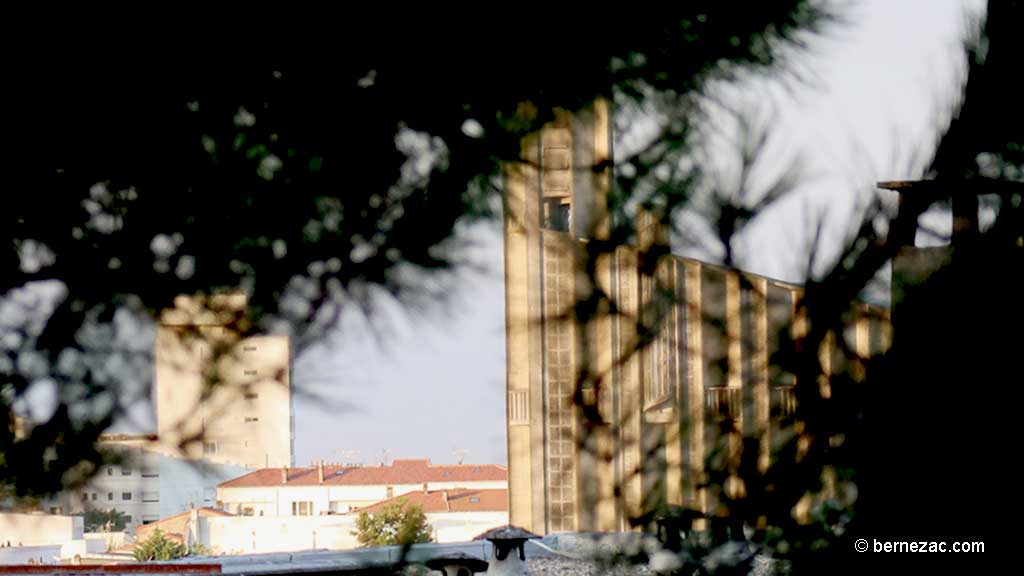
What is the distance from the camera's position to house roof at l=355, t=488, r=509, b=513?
181 centimetres

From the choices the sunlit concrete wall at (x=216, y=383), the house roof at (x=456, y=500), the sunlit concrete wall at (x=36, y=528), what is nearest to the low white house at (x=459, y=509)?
the house roof at (x=456, y=500)

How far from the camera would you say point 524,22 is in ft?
6.18

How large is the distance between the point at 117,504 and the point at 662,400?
82 centimetres

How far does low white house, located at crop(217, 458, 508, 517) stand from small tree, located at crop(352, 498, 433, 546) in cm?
2

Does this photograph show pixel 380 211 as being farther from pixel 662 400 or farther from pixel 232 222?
pixel 662 400

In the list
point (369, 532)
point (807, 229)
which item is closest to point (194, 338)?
point (369, 532)

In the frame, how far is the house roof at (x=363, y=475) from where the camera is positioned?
1793 millimetres

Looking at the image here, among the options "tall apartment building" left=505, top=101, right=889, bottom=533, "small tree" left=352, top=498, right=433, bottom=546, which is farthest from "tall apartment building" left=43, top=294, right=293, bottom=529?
"tall apartment building" left=505, top=101, right=889, bottom=533

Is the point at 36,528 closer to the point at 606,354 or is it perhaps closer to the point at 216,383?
the point at 216,383

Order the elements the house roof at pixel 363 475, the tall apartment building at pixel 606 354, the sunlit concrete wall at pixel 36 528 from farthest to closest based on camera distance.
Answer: the tall apartment building at pixel 606 354
the house roof at pixel 363 475
the sunlit concrete wall at pixel 36 528

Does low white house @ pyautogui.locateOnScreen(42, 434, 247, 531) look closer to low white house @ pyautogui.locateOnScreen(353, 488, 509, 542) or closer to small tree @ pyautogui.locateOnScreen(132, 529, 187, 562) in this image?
small tree @ pyautogui.locateOnScreen(132, 529, 187, 562)

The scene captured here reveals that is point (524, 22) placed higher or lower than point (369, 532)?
higher

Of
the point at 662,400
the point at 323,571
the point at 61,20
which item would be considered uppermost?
the point at 61,20

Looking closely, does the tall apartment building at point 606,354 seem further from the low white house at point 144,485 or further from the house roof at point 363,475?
the low white house at point 144,485
